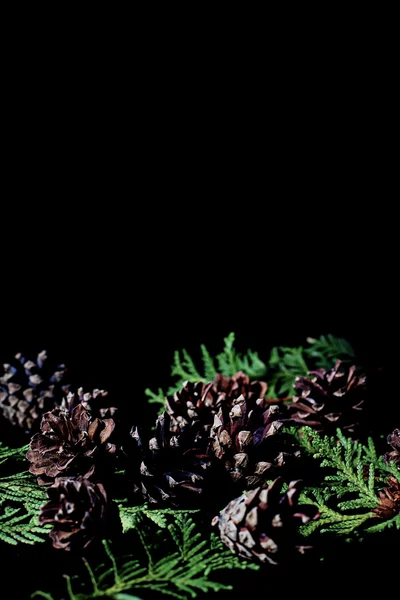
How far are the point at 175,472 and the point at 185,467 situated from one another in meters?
0.01

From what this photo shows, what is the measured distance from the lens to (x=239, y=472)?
1.73ft

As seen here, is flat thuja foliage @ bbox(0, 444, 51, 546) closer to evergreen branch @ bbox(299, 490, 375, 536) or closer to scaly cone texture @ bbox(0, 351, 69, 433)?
scaly cone texture @ bbox(0, 351, 69, 433)

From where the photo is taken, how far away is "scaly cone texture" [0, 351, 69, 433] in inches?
29.9

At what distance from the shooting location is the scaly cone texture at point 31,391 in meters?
0.76

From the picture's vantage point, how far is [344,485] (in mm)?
634

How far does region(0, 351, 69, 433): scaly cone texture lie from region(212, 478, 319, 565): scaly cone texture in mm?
377

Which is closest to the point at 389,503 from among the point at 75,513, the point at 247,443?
the point at 247,443

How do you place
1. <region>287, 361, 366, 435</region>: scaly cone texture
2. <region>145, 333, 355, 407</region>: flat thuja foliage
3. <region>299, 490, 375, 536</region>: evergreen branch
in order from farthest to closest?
1. <region>145, 333, 355, 407</region>: flat thuja foliage
2. <region>287, 361, 366, 435</region>: scaly cone texture
3. <region>299, 490, 375, 536</region>: evergreen branch

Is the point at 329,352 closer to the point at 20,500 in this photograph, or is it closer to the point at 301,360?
the point at 301,360

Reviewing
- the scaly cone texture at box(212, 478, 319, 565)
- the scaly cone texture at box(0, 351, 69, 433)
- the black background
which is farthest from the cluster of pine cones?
the black background

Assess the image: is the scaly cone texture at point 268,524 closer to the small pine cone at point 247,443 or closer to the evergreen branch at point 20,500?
the small pine cone at point 247,443

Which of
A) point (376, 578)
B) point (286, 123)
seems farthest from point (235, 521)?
point (286, 123)

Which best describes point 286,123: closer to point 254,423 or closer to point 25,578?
point 254,423

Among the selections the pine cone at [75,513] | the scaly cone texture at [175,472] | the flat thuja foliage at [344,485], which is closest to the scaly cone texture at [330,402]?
the flat thuja foliage at [344,485]
